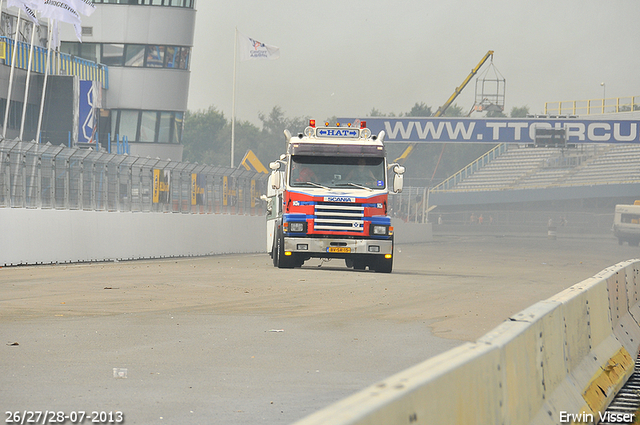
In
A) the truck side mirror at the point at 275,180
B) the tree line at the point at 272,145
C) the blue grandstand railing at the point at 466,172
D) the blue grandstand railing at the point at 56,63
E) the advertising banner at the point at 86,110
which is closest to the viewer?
the truck side mirror at the point at 275,180

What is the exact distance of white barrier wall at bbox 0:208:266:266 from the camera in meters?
21.9

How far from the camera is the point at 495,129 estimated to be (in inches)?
2254

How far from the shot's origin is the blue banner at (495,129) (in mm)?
57219

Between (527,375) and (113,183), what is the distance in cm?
2261

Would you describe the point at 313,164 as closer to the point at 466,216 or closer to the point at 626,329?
the point at 626,329

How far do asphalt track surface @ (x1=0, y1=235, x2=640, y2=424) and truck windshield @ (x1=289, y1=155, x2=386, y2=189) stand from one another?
2378 mm

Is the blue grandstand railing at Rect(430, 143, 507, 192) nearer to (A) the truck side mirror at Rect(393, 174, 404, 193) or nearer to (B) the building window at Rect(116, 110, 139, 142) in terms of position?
(B) the building window at Rect(116, 110, 139, 142)

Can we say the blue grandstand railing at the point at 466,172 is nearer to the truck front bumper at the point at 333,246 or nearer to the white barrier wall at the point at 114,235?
the white barrier wall at the point at 114,235

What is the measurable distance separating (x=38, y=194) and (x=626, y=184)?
6273cm

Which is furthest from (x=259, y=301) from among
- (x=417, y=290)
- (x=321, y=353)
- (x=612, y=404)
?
(x=612, y=404)

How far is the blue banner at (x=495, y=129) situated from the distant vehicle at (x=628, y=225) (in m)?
4.68

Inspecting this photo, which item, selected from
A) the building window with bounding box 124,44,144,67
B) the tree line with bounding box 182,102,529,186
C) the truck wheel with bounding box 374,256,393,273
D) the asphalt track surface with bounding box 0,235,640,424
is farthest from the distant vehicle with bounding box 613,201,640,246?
the tree line with bounding box 182,102,529,186

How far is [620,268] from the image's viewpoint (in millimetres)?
10961

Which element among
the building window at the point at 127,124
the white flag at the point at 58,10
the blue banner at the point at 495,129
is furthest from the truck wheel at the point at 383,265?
the building window at the point at 127,124
